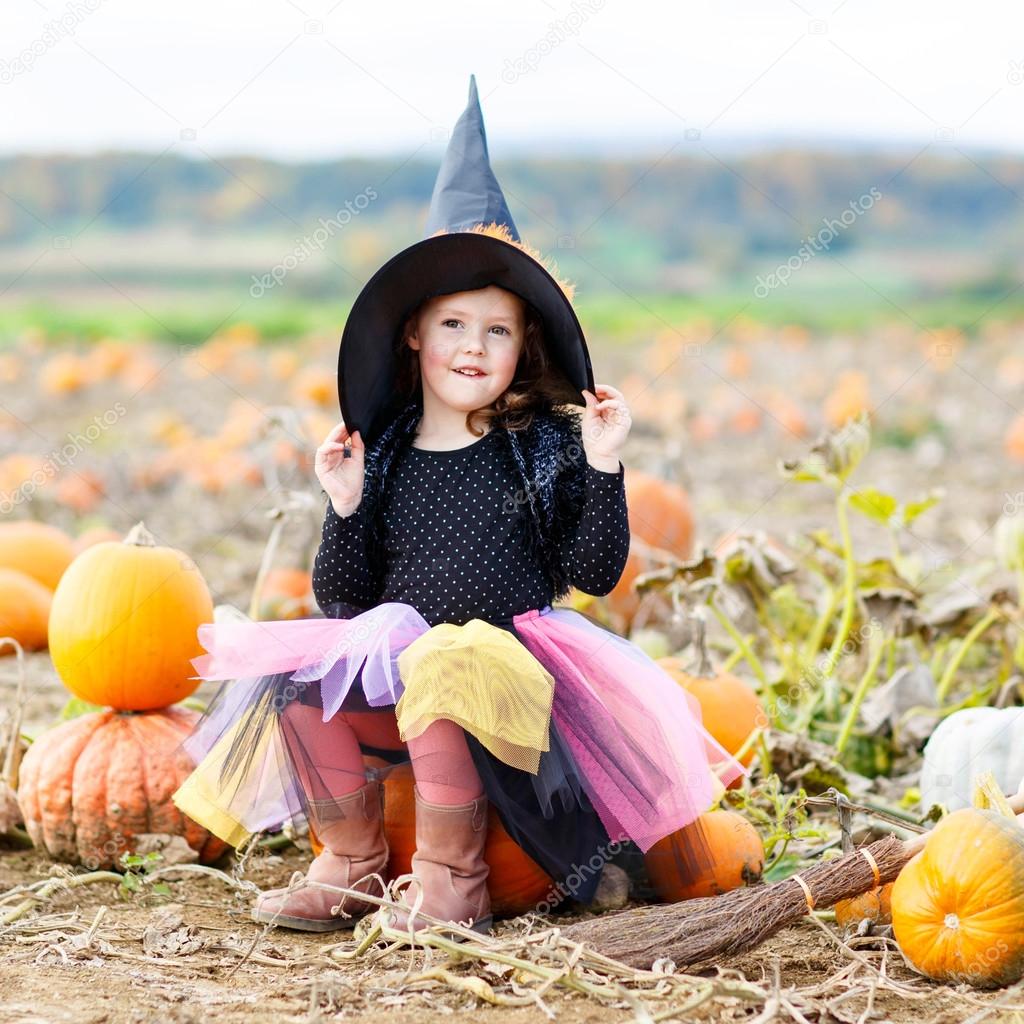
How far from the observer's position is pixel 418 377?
A: 8.23 feet

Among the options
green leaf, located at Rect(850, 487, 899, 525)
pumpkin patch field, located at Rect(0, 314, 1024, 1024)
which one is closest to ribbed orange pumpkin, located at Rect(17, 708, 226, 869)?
pumpkin patch field, located at Rect(0, 314, 1024, 1024)

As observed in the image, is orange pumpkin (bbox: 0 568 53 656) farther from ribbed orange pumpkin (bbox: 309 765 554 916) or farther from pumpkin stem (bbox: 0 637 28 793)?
ribbed orange pumpkin (bbox: 309 765 554 916)

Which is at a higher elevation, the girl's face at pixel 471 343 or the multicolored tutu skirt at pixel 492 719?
the girl's face at pixel 471 343

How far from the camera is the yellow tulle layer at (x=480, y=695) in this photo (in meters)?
2.05

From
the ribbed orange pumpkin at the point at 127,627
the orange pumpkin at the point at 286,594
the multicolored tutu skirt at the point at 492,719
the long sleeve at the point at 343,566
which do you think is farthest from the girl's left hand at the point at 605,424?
the orange pumpkin at the point at 286,594

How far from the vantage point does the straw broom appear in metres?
1.89

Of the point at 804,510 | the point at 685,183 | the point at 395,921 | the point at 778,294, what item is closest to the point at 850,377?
the point at 804,510

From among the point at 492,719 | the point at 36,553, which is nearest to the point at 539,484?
the point at 492,719

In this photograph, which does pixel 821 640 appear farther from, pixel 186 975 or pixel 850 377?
pixel 850 377

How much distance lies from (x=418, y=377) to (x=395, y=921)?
1.00 m

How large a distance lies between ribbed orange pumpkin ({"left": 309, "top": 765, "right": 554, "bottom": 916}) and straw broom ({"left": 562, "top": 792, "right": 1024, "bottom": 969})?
24cm

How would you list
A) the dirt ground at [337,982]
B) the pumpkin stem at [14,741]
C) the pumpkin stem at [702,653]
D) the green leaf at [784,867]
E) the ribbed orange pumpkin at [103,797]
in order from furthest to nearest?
the pumpkin stem at [702,653]
the pumpkin stem at [14,741]
the ribbed orange pumpkin at [103,797]
the green leaf at [784,867]
the dirt ground at [337,982]

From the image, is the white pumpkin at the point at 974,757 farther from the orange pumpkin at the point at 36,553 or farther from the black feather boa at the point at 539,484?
the orange pumpkin at the point at 36,553

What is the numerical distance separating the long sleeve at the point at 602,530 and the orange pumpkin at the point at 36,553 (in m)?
2.49
